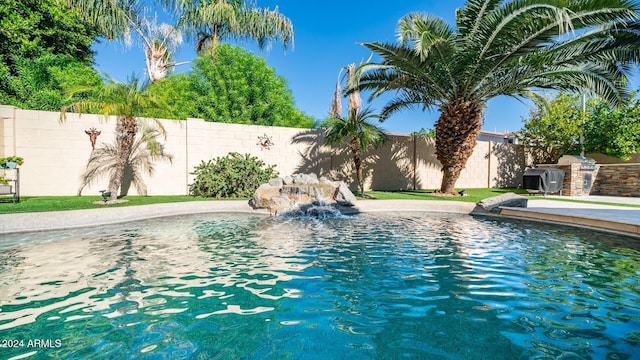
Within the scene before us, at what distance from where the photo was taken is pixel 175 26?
19.6 meters

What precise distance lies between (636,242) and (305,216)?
6916 mm

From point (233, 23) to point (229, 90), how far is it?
14.0 feet

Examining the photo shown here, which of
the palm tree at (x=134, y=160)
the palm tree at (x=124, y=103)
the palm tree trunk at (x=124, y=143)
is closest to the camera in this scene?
the palm tree at (x=124, y=103)

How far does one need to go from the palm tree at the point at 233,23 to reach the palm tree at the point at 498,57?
35.5 feet

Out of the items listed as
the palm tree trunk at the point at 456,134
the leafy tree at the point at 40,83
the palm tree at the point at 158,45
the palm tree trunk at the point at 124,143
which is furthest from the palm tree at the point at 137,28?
the palm tree trunk at the point at 456,134

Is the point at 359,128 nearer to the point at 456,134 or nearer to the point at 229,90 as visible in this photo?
the point at 456,134

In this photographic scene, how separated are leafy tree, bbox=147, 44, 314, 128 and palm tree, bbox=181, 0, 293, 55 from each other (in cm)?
116

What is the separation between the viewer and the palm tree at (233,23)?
Result: 18969mm

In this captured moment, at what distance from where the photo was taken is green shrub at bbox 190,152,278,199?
10.8m

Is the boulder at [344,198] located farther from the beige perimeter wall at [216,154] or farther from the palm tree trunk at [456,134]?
the palm tree trunk at [456,134]

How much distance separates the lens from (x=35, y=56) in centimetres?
1533

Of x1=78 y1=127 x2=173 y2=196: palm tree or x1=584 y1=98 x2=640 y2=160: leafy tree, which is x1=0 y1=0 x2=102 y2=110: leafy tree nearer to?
x1=78 y1=127 x2=173 y2=196: palm tree

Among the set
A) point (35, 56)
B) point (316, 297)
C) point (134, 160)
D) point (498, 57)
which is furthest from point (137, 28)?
point (316, 297)

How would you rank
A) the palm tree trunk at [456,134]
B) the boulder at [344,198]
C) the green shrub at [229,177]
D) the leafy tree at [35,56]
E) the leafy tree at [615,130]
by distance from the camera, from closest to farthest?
the boulder at [344,198] < the green shrub at [229,177] < the palm tree trunk at [456,134] < the leafy tree at [35,56] < the leafy tree at [615,130]
